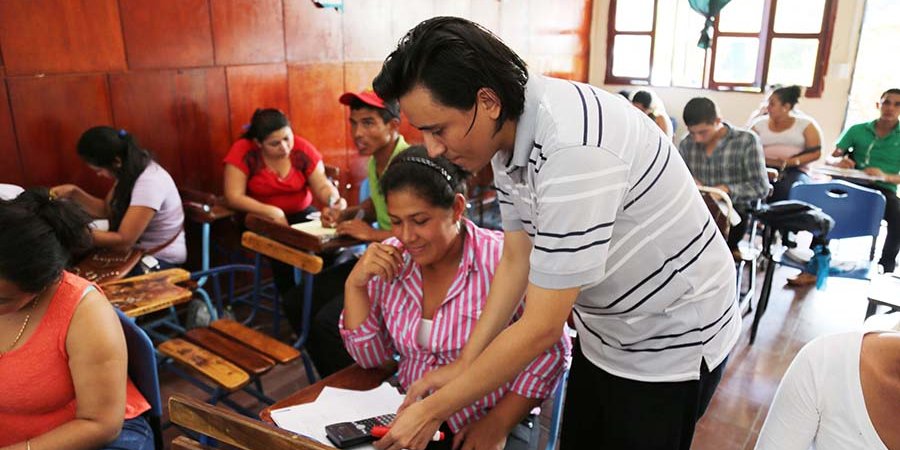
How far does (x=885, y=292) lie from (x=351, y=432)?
6.84 ft

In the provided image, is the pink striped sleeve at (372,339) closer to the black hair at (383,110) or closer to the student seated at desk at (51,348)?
the student seated at desk at (51,348)

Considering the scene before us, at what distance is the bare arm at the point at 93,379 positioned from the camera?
1355mm

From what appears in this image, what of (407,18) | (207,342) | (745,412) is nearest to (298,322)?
(207,342)

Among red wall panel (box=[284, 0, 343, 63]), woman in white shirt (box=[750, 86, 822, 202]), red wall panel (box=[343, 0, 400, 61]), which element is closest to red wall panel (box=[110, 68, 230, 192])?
red wall panel (box=[284, 0, 343, 63])

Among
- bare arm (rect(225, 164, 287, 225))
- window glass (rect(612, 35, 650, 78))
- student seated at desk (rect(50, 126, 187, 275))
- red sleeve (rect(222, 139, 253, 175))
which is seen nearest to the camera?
student seated at desk (rect(50, 126, 187, 275))

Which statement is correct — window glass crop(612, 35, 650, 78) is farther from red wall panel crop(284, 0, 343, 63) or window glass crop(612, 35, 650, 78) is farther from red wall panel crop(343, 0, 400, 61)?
red wall panel crop(284, 0, 343, 63)

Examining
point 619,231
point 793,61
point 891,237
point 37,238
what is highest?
point 793,61

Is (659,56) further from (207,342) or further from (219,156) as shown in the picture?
(207,342)

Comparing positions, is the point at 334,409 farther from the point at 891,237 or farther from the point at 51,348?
the point at 891,237

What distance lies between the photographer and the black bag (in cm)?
304

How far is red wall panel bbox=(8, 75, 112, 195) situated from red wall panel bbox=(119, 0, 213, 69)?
0.26 m

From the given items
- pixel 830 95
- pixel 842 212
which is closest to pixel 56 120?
pixel 842 212

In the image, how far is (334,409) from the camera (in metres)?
1.38

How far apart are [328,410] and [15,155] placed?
2411 mm
